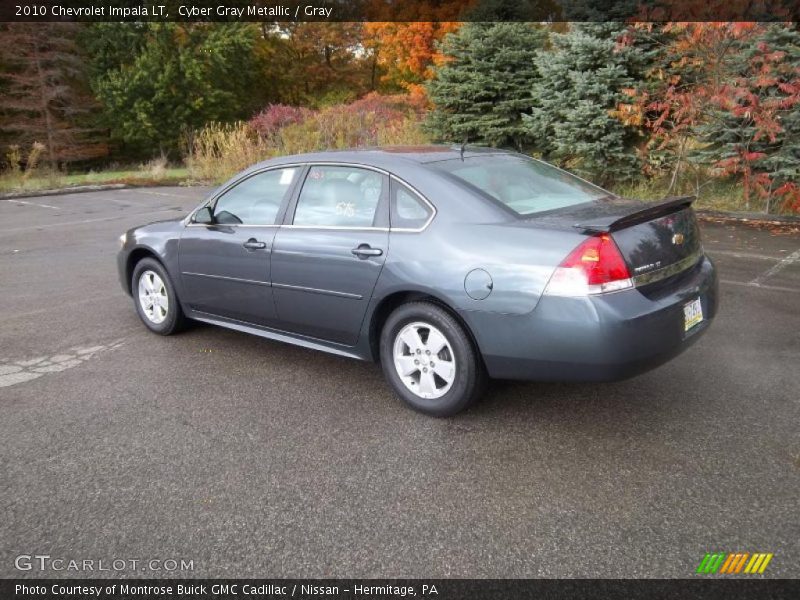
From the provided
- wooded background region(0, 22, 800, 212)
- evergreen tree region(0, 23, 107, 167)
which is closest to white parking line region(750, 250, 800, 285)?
wooded background region(0, 22, 800, 212)

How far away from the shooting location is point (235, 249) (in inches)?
182

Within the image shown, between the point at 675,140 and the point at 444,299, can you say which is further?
the point at 675,140

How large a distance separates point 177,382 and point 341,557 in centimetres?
228

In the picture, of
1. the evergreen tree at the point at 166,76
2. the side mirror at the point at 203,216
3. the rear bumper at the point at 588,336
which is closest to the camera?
the rear bumper at the point at 588,336

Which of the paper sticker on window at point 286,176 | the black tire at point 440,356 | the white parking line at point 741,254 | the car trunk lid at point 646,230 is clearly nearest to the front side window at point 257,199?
the paper sticker on window at point 286,176

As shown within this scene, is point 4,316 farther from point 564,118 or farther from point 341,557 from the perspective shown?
point 564,118

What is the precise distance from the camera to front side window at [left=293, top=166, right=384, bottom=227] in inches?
159

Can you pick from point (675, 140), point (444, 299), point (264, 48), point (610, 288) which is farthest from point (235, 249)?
point (264, 48)

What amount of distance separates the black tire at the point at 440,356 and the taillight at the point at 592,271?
579mm

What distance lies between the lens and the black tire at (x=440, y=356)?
11.6 ft

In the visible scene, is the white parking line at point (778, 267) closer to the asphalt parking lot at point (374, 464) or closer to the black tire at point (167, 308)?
the asphalt parking lot at point (374, 464)

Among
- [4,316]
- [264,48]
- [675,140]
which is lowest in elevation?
[4,316]

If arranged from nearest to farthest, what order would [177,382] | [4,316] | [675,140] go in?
1. [177,382]
2. [4,316]
3. [675,140]

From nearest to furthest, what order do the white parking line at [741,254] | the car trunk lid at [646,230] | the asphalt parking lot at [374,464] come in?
1. the asphalt parking lot at [374,464]
2. the car trunk lid at [646,230]
3. the white parking line at [741,254]
